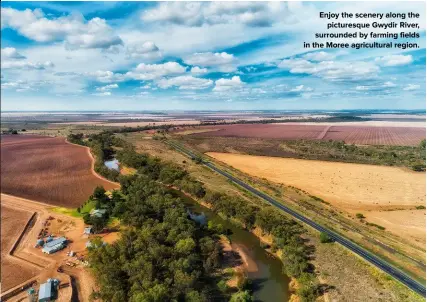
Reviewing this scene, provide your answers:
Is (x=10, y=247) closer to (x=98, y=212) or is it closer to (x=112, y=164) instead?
(x=98, y=212)

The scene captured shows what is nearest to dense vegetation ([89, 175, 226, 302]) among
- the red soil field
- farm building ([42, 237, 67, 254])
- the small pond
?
farm building ([42, 237, 67, 254])

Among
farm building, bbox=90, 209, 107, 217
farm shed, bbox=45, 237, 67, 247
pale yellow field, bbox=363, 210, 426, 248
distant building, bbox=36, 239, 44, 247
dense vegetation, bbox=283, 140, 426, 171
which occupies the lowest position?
pale yellow field, bbox=363, 210, 426, 248

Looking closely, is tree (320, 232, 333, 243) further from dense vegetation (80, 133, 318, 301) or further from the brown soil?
the brown soil

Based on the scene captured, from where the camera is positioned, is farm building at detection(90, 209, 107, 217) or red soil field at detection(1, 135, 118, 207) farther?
red soil field at detection(1, 135, 118, 207)

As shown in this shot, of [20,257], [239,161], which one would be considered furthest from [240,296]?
[239,161]

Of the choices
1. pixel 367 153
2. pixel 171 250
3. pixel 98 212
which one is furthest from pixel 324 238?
pixel 367 153

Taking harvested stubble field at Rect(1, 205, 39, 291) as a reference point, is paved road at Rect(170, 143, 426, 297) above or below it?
below

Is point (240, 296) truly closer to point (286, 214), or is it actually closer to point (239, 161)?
point (286, 214)
